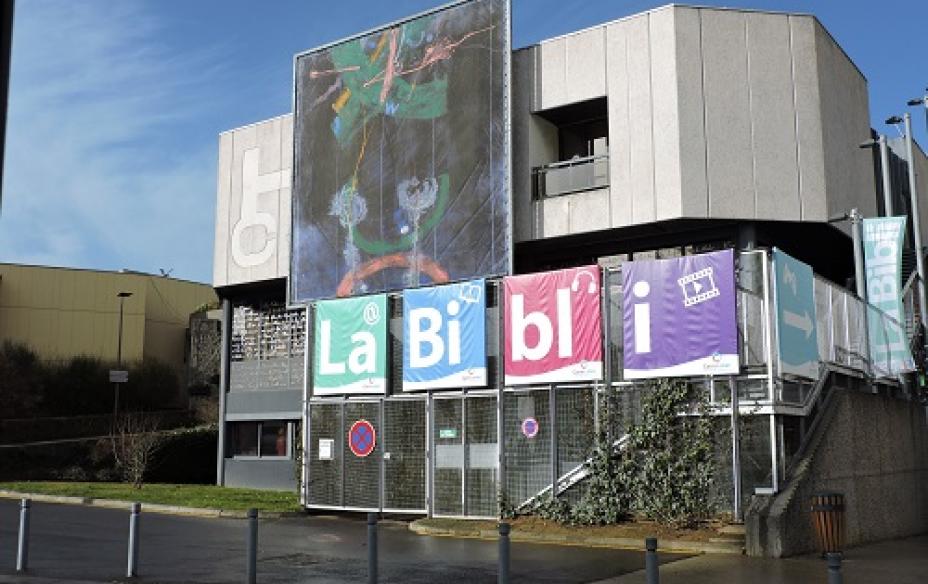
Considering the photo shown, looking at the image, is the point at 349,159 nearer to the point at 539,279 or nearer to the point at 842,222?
the point at 539,279

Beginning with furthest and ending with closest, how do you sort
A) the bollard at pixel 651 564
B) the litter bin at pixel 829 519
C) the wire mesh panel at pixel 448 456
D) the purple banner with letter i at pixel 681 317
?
the wire mesh panel at pixel 448 456, the purple banner with letter i at pixel 681 317, the litter bin at pixel 829 519, the bollard at pixel 651 564

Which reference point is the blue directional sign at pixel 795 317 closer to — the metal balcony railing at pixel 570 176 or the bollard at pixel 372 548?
the metal balcony railing at pixel 570 176

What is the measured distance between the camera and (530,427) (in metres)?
19.4

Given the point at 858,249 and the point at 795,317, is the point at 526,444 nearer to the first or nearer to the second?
the point at 795,317

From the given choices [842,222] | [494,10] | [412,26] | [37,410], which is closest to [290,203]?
[412,26]

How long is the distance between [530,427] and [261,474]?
14.0m

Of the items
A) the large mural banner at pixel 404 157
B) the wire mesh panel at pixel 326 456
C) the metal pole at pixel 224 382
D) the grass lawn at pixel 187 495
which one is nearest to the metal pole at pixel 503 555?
the large mural banner at pixel 404 157

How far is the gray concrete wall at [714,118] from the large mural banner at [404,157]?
2.07 meters

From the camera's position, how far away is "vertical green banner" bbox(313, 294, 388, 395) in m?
22.4

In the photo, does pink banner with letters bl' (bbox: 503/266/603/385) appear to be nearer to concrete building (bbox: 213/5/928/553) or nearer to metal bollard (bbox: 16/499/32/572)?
concrete building (bbox: 213/5/928/553)

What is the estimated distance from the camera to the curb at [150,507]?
2227cm

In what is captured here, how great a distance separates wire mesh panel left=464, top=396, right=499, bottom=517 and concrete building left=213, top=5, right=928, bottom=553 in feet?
0.09

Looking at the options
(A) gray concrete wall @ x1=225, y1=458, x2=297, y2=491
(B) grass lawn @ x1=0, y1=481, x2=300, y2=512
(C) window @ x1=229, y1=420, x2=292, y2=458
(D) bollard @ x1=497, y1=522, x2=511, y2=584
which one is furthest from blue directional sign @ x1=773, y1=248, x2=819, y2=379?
(C) window @ x1=229, y1=420, x2=292, y2=458

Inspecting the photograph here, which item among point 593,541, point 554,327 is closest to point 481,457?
point 554,327
